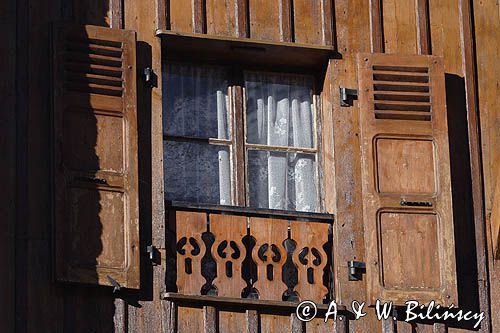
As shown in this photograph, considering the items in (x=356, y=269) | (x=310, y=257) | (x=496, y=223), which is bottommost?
(x=356, y=269)

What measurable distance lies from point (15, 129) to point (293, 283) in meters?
2.39

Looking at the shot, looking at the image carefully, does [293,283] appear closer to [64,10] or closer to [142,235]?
[142,235]

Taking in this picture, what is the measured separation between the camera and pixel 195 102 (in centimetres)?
1677

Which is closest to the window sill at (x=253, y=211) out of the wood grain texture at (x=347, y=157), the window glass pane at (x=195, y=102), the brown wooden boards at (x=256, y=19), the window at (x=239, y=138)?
the wood grain texture at (x=347, y=157)

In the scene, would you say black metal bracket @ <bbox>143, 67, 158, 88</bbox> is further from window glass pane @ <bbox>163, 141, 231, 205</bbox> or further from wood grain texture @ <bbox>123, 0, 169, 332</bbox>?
window glass pane @ <bbox>163, 141, 231, 205</bbox>

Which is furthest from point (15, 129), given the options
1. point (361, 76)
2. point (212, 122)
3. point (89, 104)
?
point (361, 76)

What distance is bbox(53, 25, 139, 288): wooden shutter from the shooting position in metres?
15.6

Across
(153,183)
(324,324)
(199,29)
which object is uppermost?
(199,29)

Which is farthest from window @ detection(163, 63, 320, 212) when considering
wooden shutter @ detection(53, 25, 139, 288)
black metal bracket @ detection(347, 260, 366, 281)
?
black metal bracket @ detection(347, 260, 366, 281)

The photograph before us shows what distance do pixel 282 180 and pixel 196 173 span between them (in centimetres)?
71

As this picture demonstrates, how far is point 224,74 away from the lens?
668 inches

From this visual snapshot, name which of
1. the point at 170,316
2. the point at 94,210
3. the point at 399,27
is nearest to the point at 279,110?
the point at 399,27

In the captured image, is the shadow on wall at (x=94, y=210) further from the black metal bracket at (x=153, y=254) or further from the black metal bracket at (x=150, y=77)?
the black metal bracket at (x=150, y=77)

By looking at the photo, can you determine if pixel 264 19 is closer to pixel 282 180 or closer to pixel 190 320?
pixel 282 180
